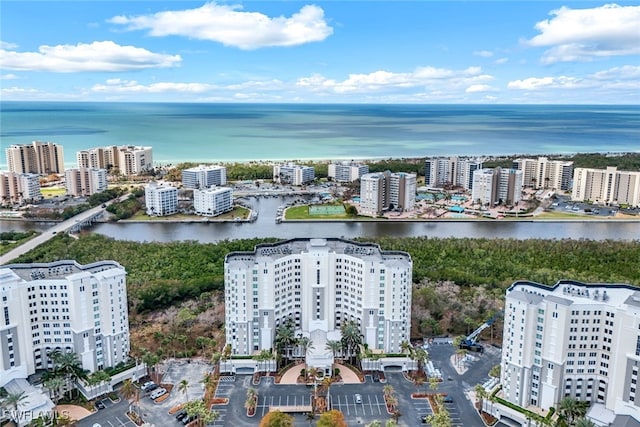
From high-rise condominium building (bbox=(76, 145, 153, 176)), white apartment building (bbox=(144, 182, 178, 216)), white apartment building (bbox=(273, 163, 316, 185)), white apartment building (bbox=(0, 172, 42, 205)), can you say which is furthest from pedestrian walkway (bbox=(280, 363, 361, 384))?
high-rise condominium building (bbox=(76, 145, 153, 176))

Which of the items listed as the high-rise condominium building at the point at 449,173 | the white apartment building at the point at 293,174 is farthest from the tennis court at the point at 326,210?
the high-rise condominium building at the point at 449,173

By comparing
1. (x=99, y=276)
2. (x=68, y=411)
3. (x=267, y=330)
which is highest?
(x=99, y=276)

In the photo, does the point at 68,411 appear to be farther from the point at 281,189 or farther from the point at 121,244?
the point at 281,189

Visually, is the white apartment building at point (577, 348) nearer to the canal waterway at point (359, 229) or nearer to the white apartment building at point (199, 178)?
the canal waterway at point (359, 229)

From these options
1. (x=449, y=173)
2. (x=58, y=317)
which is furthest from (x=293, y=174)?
(x=58, y=317)

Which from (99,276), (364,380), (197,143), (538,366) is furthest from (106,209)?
(197,143)
